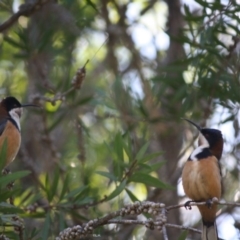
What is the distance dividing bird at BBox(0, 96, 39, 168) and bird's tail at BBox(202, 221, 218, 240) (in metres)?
1.40

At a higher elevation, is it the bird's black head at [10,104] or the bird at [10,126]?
the bird's black head at [10,104]

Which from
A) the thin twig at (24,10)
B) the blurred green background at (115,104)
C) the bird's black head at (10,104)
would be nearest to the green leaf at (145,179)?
the blurred green background at (115,104)

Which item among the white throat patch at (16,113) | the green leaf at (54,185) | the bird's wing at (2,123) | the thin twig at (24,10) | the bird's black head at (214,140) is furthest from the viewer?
the white throat patch at (16,113)

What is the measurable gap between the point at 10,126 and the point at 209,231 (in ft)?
5.61

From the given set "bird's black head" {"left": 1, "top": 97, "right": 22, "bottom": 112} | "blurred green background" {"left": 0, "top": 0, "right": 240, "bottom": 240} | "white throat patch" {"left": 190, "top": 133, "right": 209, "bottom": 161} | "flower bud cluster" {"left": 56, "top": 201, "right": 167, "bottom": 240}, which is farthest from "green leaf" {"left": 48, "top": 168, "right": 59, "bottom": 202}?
"bird's black head" {"left": 1, "top": 97, "right": 22, "bottom": 112}

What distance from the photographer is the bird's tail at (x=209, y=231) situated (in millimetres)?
4889

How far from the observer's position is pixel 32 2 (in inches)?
211

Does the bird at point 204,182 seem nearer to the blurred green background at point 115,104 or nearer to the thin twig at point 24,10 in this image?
the blurred green background at point 115,104

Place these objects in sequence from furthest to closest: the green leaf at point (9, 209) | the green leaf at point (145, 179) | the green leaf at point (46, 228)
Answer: the green leaf at point (46, 228), the green leaf at point (145, 179), the green leaf at point (9, 209)

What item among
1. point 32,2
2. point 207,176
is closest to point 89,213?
point 207,176

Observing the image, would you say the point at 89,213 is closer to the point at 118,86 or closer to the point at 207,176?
the point at 118,86

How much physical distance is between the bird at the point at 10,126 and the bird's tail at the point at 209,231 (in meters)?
1.40

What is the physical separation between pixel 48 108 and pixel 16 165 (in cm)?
79

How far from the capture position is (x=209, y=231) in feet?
16.5
